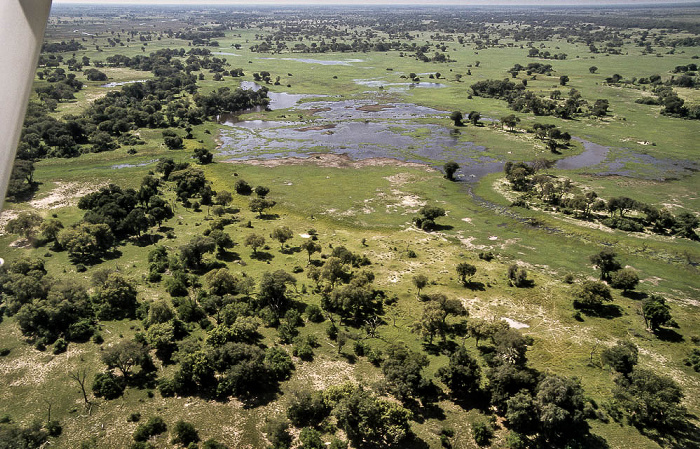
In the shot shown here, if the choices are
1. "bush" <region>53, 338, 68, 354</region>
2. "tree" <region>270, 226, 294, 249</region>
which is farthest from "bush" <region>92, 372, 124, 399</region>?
"tree" <region>270, 226, 294, 249</region>

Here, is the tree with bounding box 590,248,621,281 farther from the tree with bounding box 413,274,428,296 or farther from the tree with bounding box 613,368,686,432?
the tree with bounding box 413,274,428,296

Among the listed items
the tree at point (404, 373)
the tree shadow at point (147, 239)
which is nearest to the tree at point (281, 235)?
the tree shadow at point (147, 239)

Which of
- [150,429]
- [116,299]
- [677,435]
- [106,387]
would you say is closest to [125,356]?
[106,387]

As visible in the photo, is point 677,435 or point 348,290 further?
point 348,290

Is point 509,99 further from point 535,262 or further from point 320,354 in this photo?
point 320,354

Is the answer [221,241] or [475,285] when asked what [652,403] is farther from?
[221,241]

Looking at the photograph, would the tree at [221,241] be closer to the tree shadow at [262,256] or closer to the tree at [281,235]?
the tree shadow at [262,256]

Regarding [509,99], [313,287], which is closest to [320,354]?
[313,287]
